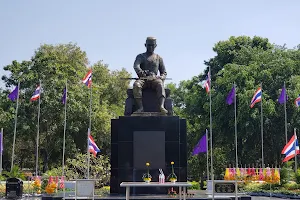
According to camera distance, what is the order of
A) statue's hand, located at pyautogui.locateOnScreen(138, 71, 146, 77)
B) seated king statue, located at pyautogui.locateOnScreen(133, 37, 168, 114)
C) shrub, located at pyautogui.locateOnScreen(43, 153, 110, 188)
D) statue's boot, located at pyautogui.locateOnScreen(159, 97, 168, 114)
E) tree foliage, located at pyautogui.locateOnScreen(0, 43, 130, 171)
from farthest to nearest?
tree foliage, located at pyautogui.locateOnScreen(0, 43, 130, 171) < shrub, located at pyautogui.locateOnScreen(43, 153, 110, 188) < statue's hand, located at pyautogui.locateOnScreen(138, 71, 146, 77) < seated king statue, located at pyautogui.locateOnScreen(133, 37, 168, 114) < statue's boot, located at pyautogui.locateOnScreen(159, 97, 168, 114)

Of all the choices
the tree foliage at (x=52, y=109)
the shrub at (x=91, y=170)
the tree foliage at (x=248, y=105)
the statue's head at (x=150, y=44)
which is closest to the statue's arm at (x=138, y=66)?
the statue's head at (x=150, y=44)

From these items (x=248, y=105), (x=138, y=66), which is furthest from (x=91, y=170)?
(x=138, y=66)

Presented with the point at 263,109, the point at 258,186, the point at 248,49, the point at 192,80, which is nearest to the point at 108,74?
the point at 192,80

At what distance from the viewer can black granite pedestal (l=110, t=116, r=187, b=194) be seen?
15648 mm

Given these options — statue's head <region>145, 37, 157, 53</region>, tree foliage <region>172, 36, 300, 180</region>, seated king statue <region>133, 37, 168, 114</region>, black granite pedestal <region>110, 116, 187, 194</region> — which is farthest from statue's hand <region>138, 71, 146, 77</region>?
tree foliage <region>172, 36, 300, 180</region>

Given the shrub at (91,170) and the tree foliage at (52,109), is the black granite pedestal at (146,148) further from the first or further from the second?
the tree foliage at (52,109)

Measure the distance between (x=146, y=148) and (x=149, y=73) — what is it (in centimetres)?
308

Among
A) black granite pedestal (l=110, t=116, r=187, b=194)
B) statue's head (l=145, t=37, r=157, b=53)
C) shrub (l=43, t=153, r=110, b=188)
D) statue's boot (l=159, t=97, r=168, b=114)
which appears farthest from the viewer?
shrub (l=43, t=153, r=110, b=188)

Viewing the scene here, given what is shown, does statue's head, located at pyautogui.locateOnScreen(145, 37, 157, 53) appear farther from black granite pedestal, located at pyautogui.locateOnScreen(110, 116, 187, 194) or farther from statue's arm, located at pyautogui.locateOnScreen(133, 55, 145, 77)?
black granite pedestal, located at pyautogui.locateOnScreen(110, 116, 187, 194)

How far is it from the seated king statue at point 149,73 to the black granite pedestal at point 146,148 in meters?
0.64

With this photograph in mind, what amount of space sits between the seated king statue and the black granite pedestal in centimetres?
64

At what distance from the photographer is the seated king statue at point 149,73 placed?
53.9 ft

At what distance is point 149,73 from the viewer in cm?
1702

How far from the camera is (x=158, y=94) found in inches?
650
